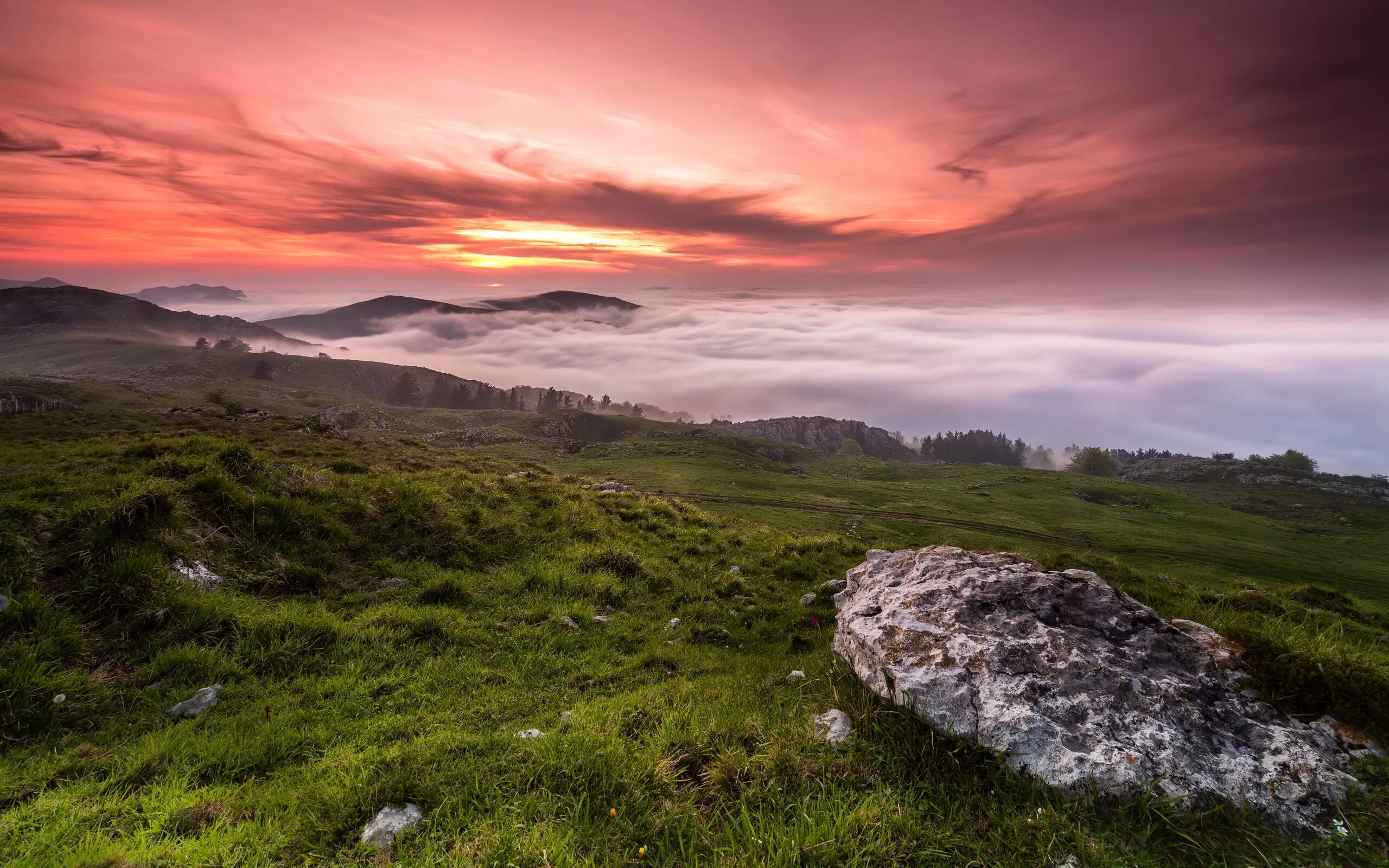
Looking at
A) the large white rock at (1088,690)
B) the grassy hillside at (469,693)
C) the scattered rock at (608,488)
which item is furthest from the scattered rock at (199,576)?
the scattered rock at (608,488)

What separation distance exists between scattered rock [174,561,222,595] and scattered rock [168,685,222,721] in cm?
267

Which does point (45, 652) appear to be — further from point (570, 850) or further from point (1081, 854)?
point (1081, 854)

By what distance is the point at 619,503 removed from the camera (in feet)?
65.6

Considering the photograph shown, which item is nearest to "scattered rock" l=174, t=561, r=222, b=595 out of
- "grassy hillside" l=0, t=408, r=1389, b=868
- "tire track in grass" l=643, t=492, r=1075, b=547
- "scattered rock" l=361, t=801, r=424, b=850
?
"grassy hillside" l=0, t=408, r=1389, b=868

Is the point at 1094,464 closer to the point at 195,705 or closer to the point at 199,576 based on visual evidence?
the point at 199,576

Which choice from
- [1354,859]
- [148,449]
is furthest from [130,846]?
[148,449]

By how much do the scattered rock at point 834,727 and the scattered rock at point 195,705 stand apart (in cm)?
789

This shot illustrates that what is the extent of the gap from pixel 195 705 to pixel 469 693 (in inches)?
131

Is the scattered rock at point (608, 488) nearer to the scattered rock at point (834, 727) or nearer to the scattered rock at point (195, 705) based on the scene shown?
the scattered rock at point (195, 705)

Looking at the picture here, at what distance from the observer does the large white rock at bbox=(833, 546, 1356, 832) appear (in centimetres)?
495

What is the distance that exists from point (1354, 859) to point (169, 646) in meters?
13.6

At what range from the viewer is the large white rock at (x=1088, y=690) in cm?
495

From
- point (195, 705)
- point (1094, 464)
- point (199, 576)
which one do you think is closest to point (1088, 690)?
point (195, 705)

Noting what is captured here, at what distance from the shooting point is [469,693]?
7836 mm
